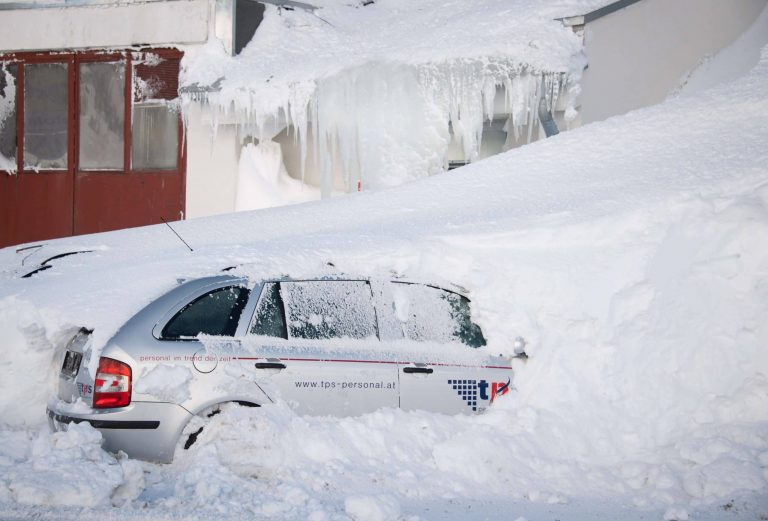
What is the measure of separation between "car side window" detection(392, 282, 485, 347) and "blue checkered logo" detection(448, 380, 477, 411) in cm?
30

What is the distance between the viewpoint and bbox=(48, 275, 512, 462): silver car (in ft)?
15.1

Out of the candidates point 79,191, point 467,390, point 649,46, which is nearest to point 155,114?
point 79,191

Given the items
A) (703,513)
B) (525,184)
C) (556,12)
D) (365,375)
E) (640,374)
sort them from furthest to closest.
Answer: (556,12) → (525,184) → (640,374) → (365,375) → (703,513)

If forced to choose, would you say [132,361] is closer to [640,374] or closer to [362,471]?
[362,471]

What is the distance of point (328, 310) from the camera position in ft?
16.6

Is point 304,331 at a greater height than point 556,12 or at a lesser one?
lesser

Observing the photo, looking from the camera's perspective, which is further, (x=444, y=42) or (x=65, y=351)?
(x=444, y=42)

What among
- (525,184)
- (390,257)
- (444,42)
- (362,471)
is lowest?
(362,471)

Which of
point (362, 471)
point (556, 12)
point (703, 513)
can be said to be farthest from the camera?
point (556, 12)

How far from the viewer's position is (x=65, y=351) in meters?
5.07

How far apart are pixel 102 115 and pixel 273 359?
9.42m

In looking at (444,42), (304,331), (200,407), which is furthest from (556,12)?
(200,407)

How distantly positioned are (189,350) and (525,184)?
13.1 ft

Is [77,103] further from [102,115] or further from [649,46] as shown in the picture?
[649,46]
